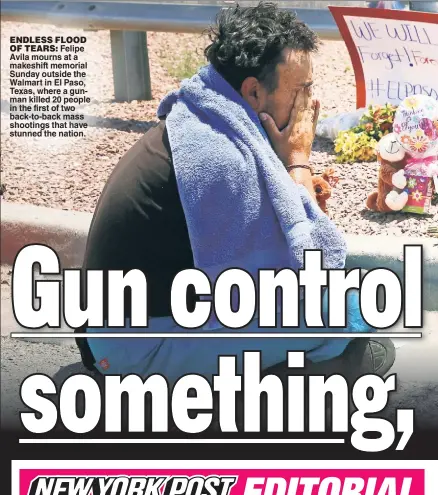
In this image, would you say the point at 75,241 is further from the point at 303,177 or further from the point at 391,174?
the point at 391,174

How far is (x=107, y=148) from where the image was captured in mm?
2957

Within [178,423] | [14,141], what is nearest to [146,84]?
[14,141]

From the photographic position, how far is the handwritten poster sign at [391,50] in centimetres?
276

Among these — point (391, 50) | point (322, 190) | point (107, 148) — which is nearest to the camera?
point (322, 190)

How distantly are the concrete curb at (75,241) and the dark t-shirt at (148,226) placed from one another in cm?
27

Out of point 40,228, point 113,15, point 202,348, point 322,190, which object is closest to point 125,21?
point 113,15

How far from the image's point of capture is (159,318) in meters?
2.55

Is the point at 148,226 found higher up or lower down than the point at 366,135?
lower down

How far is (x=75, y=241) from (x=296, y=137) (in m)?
0.74

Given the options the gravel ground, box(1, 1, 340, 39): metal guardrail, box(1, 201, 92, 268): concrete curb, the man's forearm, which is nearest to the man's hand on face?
the man's forearm

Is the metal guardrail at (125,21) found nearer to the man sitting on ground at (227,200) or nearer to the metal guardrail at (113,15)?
the metal guardrail at (113,15)

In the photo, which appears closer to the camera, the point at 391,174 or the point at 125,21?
the point at 391,174

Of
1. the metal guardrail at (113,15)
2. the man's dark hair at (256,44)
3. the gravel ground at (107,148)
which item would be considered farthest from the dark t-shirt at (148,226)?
the metal guardrail at (113,15)

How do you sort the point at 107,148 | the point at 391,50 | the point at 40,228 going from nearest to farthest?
the point at 391,50 → the point at 107,148 → the point at 40,228
